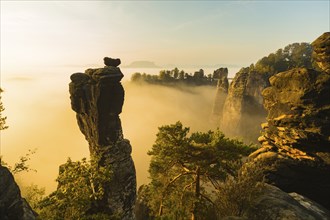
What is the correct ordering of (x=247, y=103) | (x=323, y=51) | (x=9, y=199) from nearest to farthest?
1. (x=9, y=199)
2. (x=323, y=51)
3. (x=247, y=103)

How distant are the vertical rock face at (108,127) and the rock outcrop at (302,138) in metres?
14.5

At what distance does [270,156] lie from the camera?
26562 mm

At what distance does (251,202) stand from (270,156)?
1253 cm

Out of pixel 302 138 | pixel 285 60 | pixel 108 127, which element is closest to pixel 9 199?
pixel 108 127

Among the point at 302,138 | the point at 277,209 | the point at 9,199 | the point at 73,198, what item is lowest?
the point at 9,199

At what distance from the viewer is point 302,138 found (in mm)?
25734

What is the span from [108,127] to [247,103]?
292 feet

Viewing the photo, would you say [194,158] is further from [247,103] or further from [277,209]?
[247,103]

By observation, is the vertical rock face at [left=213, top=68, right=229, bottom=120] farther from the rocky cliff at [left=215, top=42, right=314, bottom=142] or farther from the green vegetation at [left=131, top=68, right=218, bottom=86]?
the green vegetation at [left=131, top=68, right=218, bottom=86]

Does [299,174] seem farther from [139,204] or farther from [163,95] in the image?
[163,95]

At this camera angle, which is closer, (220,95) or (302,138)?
(302,138)

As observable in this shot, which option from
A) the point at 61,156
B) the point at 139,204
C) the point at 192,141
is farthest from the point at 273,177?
the point at 61,156

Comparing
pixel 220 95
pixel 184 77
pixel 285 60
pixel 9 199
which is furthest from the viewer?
pixel 184 77

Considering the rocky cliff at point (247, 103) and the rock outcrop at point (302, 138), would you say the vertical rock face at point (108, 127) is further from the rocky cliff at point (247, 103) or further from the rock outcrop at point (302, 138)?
the rocky cliff at point (247, 103)
